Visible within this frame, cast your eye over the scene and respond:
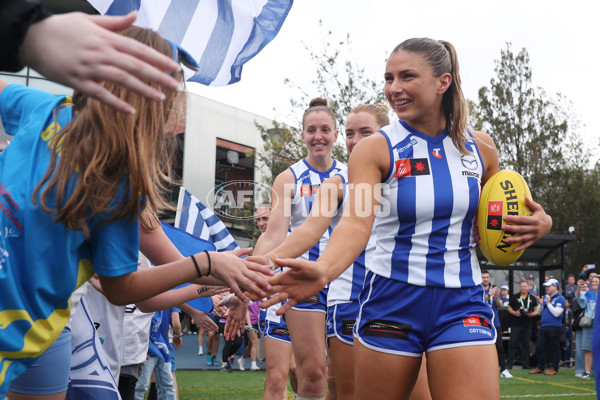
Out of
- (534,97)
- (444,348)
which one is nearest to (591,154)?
(534,97)

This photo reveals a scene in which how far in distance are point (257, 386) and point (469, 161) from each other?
1084cm

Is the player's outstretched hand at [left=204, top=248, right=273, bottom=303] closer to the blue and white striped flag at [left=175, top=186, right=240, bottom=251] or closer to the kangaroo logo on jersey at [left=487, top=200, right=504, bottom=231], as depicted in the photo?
the kangaroo logo on jersey at [left=487, top=200, right=504, bottom=231]

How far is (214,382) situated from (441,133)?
11.6m

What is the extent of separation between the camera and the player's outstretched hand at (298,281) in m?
3.02

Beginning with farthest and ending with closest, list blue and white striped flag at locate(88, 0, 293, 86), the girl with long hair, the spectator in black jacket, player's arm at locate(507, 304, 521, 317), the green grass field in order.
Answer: the spectator in black jacket < player's arm at locate(507, 304, 521, 317) < the green grass field < blue and white striped flag at locate(88, 0, 293, 86) < the girl with long hair

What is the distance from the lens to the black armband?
4.64ft

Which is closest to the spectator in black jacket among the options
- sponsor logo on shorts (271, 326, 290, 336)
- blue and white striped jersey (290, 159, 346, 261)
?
sponsor logo on shorts (271, 326, 290, 336)

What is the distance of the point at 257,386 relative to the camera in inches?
532

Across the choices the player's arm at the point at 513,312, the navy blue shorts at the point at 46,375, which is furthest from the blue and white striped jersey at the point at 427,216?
the player's arm at the point at 513,312

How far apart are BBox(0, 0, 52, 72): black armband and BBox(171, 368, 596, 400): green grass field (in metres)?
10.3

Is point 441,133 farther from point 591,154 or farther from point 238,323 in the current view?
point 591,154

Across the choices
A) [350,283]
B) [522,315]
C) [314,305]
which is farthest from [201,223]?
[522,315]

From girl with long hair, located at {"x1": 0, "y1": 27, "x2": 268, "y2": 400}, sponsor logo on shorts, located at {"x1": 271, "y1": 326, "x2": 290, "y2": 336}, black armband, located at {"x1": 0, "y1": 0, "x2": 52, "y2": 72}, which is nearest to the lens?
black armband, located at {"x1": 0, "y1": 0, "x2": 52, "y2": 72}

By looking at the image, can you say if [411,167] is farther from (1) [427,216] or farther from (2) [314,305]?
(2) [314,305]
